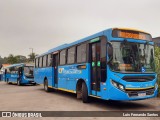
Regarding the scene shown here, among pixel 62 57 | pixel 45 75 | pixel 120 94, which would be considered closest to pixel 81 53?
pixel 62 57

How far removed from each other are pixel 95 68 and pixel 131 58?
1814mm

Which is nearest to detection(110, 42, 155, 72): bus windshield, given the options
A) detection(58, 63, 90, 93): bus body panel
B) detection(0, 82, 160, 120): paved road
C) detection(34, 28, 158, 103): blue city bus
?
detection(34, 28, 158, 103): blue city bus

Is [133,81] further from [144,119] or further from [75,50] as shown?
[75,50]

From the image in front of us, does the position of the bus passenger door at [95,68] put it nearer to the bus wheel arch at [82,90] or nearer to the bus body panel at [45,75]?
the bus wheel arch at [82,90]

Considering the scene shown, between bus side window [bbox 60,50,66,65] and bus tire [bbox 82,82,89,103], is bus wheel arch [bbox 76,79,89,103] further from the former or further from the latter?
bus side window [bbox 60,50,66,65]

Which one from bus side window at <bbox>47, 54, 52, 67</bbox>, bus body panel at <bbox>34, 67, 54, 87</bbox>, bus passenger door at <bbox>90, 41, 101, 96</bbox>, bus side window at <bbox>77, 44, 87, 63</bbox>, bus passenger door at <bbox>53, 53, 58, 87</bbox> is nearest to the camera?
bus passenger door at <bbox>90, 41, 101, 96</bbox>

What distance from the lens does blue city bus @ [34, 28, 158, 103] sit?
8.92 m

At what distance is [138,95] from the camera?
9062 millimetres

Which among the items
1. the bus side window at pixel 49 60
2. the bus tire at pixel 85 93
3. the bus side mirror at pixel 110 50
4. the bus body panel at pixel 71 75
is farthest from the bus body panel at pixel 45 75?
the bus side mirror at pixel 110 50

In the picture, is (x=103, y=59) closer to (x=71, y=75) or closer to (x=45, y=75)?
(x=71, y=75)


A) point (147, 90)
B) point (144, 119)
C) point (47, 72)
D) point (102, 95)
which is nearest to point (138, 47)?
point (147, 90)

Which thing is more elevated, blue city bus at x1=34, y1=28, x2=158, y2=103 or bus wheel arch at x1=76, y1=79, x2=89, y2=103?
blue city bus at x1=34, y1=28, x2=158, y2=103

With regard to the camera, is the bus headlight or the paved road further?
the paved road

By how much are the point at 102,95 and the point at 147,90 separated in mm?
1846
